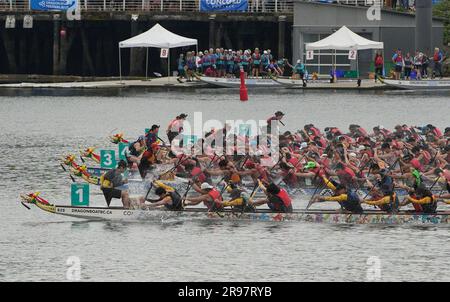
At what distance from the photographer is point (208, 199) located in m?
37.6

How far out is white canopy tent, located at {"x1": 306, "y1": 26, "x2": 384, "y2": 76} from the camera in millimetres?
75562

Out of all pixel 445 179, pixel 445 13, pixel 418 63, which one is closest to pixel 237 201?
pixel 445 179

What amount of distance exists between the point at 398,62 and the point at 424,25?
2927 mm

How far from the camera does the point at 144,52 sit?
89.4 m

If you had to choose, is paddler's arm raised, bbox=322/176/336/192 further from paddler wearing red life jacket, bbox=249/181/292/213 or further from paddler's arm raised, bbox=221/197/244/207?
paddler's arm raised, bbox=221/197/244/207

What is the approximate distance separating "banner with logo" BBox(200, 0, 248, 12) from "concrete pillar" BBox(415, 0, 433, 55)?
471 inches

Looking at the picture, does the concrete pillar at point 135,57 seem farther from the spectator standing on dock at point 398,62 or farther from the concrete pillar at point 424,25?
the concrete pillar at point 424,25

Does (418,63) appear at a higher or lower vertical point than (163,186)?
higher

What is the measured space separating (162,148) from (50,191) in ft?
12.8

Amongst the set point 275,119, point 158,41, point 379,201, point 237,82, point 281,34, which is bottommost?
point 379,201

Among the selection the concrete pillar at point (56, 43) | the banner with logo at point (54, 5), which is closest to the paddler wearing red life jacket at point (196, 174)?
the banner with logo at point (54, 5)

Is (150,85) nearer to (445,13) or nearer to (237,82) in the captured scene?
(237,82)

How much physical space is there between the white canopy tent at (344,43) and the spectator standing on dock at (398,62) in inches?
39.5

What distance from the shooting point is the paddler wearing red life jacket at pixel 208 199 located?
37.5 m
